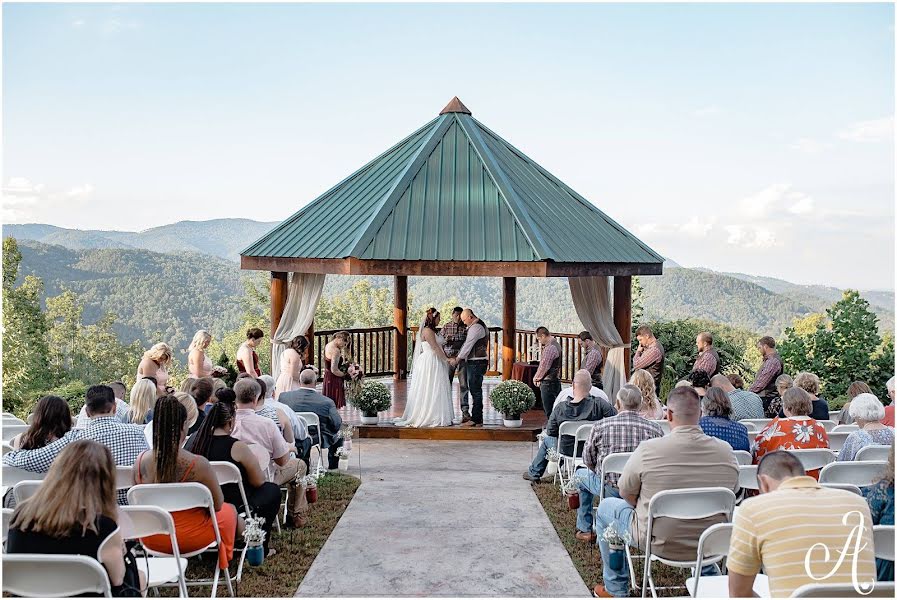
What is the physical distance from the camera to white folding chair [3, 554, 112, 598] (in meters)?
3.74

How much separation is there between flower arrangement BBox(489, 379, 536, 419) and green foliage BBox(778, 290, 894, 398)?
18.3ft

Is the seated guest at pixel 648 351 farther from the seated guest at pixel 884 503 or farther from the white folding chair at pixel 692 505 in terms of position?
the seated guest at pixel 884 503

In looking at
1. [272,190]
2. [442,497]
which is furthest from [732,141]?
[442,497]

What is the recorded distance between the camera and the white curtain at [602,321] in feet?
43.2

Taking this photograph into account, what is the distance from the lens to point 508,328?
1488 cm

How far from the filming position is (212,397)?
276 inches

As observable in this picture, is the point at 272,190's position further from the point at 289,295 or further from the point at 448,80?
the point at 289,295

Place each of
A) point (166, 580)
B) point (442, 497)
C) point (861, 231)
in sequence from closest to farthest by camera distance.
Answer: point (166, 580), point (442, 497), point (861, 231)

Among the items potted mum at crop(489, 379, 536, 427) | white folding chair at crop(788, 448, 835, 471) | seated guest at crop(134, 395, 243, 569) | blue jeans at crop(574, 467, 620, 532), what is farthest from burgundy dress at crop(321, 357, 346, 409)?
white folding chair at crop(788, 448, 835, 471)

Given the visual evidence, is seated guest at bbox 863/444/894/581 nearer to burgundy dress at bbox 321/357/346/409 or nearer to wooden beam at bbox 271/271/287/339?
burgundy dress at bbox 321/357/346/409

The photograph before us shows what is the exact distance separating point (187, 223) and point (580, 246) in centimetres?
8224

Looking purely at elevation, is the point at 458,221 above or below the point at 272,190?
below

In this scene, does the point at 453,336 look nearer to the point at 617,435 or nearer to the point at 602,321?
the point at 602,321

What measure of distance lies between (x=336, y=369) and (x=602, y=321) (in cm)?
425
